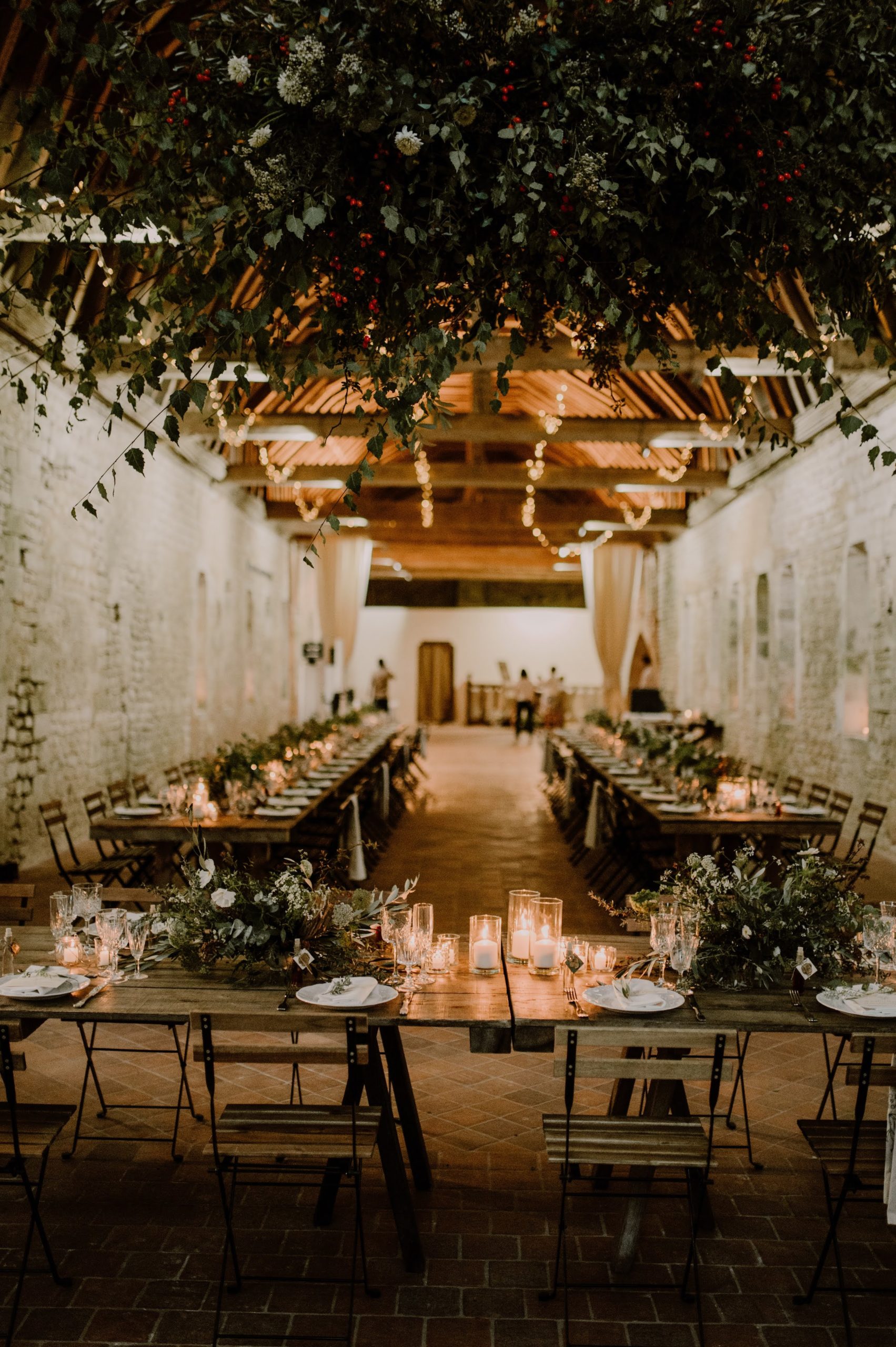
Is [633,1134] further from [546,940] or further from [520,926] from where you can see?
[520,926]

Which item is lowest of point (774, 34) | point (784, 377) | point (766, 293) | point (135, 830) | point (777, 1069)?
point (777, 1069)

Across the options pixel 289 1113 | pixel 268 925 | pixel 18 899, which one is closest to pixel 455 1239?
pixel 289 1113

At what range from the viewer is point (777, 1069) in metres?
4.65

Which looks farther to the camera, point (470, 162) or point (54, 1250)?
point (54, 1250)

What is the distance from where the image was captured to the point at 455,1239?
3215 millimetres

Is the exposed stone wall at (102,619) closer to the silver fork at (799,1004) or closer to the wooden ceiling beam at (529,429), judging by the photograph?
the wooden ceiling beam at (529,429)

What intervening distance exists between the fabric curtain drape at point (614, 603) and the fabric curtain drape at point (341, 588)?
375cm

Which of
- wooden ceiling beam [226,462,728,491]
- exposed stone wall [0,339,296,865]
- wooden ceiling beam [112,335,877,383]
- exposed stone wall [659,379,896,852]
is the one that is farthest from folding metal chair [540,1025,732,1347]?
wooden ceiling beam [226,462,728,491]

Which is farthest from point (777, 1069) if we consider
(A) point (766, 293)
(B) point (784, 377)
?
(B) point (784, 377)

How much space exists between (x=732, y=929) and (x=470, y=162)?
7.33 feet

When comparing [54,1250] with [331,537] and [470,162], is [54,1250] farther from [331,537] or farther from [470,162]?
[331,537]

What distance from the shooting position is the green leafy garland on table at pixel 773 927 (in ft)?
10.9

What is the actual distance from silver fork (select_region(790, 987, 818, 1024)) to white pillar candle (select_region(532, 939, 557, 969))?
690 mm

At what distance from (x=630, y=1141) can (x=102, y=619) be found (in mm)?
7724
